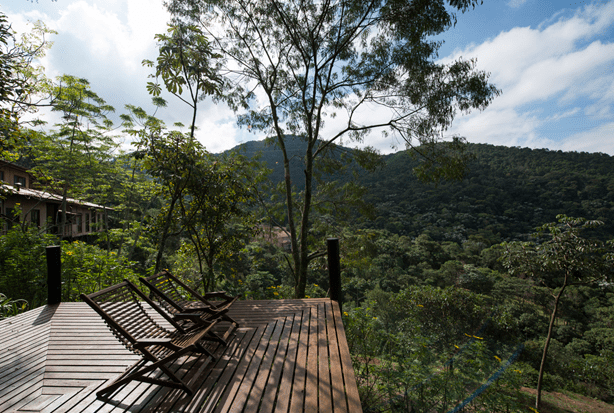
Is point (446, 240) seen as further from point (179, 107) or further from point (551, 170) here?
point (179, 107)

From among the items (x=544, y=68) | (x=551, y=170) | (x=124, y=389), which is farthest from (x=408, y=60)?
(x=551, y=170)

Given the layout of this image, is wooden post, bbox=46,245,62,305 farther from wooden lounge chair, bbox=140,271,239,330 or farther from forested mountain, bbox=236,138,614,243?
Answer: forested mountain, bbox=236,138,614,243

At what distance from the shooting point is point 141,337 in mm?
2115

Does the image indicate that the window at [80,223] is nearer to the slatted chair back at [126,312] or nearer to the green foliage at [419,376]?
the slatted chair back at [126,312]

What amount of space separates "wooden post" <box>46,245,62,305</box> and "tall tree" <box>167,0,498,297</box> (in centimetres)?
388

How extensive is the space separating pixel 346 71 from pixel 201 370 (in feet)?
20.9

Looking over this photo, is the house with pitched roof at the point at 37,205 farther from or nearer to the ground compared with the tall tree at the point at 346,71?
nearer to the ground

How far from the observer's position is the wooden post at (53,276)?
3.56 metres

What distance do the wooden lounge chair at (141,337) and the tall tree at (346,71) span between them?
377 cm

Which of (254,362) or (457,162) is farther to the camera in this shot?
(457,162)

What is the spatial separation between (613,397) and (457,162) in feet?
63.5

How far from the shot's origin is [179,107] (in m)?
5.32

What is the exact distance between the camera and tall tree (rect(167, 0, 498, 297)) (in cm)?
522

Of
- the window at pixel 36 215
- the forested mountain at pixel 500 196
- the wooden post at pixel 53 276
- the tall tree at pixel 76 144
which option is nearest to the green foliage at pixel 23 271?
the wooden post at pixel 53 276
